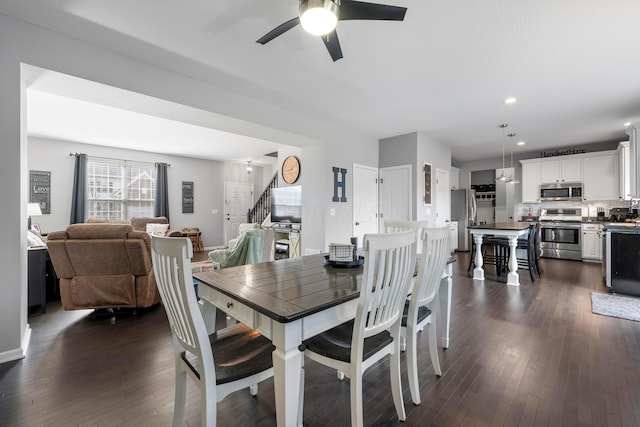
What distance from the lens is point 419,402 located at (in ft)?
5.55

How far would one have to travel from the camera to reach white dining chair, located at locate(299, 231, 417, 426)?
126cm

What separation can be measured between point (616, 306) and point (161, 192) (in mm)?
8900

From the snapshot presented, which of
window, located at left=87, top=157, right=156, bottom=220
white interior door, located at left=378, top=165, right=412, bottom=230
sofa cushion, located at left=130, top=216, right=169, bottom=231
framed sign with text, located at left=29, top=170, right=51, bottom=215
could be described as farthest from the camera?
sofa cushion, located at left=130, top=216, right=169, bottom=231

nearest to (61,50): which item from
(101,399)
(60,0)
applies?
(60,0)

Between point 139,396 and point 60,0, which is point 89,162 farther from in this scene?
point 139,396

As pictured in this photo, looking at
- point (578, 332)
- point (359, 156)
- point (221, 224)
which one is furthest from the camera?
point (221, 224)

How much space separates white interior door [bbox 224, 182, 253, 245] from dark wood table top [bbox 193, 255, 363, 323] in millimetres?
6781

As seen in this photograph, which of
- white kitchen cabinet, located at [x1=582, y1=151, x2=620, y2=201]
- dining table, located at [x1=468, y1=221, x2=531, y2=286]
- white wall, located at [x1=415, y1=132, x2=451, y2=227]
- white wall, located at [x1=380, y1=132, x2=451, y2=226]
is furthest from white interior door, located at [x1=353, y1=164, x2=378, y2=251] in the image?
white kitchen cabinet, located at [x1=582, y1=151, x2=620, y2=201]

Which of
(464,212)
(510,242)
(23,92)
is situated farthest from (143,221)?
(464,212)

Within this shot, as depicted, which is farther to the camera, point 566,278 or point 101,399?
point 566,278

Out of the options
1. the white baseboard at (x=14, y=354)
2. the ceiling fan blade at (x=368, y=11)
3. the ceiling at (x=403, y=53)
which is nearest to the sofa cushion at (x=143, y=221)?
the ceiling at (x=403, y=53)

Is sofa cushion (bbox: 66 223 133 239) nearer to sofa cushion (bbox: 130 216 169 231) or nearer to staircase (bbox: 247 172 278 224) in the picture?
sofa cushion (bbox: 130 216 169 231)

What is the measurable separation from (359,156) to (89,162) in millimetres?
6244

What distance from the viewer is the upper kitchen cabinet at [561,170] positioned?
20.4 feet
